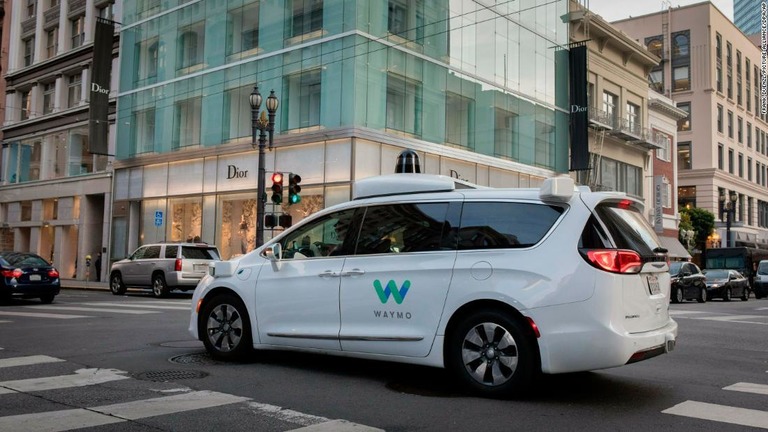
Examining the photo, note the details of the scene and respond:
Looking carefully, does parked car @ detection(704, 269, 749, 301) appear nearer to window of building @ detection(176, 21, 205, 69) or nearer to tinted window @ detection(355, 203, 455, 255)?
window of building @ detection(176, 21, 205, 69)

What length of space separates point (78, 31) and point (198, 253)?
25.7 m

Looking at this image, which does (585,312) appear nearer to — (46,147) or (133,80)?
(133,80)

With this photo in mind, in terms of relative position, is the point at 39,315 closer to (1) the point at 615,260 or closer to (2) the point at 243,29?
(1) the point at 615,260

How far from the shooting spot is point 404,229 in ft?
22.1

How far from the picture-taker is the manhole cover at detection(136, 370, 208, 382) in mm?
6694

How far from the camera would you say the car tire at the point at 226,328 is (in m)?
7.55

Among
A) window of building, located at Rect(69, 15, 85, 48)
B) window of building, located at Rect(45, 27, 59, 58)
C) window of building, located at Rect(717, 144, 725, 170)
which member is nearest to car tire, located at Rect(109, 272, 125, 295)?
window of building, located at Rect(69, 15, 85, 48)

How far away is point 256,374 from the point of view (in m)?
6.95

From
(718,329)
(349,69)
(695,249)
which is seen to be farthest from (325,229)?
(695,249)

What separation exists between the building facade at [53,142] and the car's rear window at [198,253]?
55.3ft

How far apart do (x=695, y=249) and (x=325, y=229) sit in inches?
2453

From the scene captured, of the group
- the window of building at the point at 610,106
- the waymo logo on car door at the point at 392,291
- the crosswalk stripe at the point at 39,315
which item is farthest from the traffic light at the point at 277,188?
the window of building at the point at 610,106

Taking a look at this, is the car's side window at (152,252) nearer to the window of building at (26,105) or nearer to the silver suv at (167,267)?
the silver suv at (167,267)

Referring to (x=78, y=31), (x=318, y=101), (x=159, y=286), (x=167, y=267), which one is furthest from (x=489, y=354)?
(x=78, y=31)
